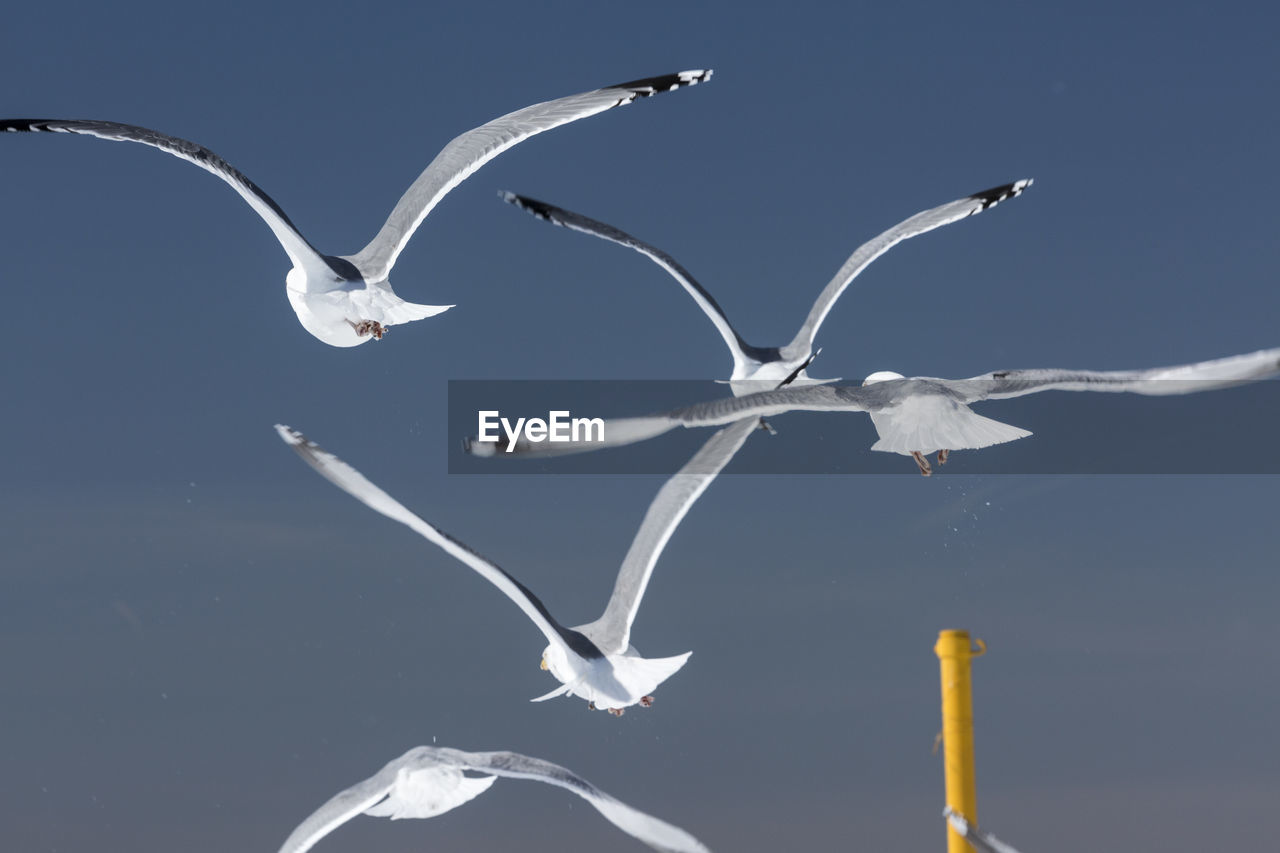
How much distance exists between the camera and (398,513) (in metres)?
7.82

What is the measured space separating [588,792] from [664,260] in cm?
647

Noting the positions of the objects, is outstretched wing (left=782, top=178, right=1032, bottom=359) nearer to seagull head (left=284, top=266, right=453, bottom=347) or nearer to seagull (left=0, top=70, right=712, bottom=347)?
seagull (left=0, top=70, right=712, bottom=347)

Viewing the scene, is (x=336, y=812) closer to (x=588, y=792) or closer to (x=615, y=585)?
(x=588, y=792)

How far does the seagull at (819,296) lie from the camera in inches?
486

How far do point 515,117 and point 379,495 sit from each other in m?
4.03

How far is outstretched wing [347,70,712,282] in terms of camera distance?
1020 cm

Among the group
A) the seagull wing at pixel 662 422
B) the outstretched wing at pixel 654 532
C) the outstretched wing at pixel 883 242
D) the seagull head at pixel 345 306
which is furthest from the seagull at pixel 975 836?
the outstretched wing at pixel 883 242

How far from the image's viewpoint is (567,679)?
29.7 ft

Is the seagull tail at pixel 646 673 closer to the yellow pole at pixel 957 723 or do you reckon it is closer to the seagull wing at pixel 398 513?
the seagull wing at pixel 398 513

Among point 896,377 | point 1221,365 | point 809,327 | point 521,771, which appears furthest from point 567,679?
point 809,327

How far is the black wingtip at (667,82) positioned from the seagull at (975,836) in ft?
20.3

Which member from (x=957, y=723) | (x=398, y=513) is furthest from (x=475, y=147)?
(x=957, y=723)

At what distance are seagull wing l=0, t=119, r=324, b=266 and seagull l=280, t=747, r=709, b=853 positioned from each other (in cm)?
348

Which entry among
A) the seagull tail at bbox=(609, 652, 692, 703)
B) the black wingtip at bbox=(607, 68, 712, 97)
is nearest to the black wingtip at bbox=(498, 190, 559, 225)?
the black wingtip at bbox=(607, 68, 712, 97)
